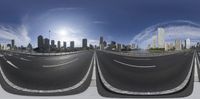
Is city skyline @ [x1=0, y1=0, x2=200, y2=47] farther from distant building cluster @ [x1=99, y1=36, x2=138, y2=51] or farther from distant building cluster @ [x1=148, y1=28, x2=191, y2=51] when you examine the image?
distant building cluster @ [x1=148, y1=28, x2=191, y2=51]

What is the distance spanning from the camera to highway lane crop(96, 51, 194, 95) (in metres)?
2.27


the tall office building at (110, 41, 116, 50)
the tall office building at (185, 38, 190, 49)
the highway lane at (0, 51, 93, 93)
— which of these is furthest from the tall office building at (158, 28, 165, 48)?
the highway lane at (0, 51, 93, 93)

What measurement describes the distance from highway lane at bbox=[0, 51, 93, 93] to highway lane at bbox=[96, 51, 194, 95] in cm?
19

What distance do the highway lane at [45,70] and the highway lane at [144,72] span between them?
0.19m

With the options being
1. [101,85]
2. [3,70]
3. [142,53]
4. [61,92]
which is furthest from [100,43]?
[3,70]

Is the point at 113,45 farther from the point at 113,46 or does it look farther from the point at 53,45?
the point at 53,45

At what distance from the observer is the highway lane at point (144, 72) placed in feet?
7.45

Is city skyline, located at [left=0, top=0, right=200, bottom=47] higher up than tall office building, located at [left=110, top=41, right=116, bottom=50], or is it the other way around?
city skyline, located at [left=0, top=0, right=200, bottom=47]

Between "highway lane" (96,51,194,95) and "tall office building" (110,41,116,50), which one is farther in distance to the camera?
"highway lane" (96,51,194,95)

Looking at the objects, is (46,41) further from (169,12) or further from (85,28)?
(169,12)

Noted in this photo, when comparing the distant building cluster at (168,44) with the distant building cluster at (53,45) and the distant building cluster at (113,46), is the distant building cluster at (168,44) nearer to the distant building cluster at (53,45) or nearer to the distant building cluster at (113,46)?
the distant building cluster at (113,46)

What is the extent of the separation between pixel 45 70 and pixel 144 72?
2.90ft

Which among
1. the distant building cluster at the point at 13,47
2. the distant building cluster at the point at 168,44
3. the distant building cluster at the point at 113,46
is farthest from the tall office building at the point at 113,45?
the distant building cluster at the point at 13,47

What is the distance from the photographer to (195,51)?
2.11m
